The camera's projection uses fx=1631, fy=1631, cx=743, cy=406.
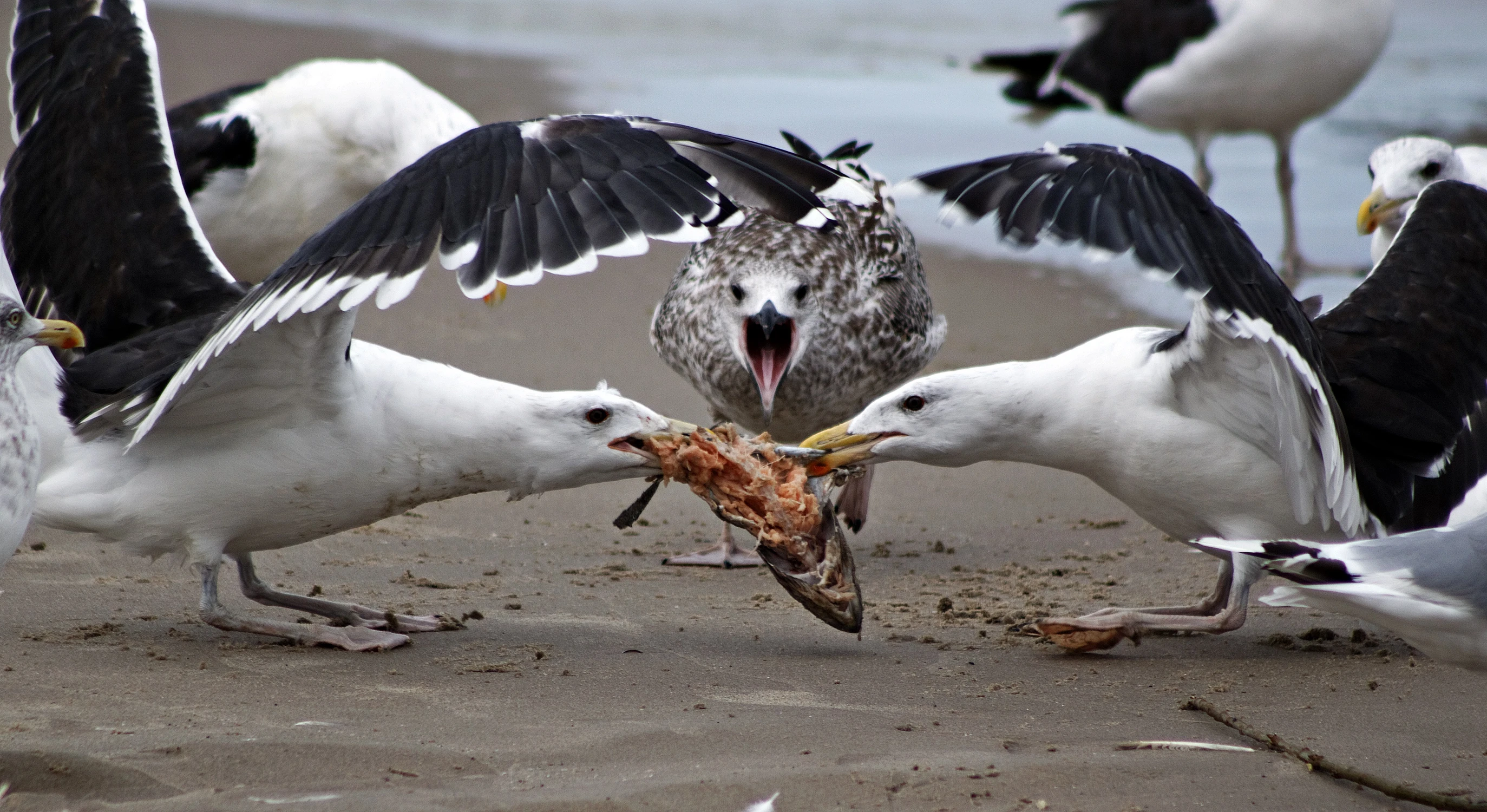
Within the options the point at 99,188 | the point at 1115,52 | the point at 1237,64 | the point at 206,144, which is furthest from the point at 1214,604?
the point at 1115,52

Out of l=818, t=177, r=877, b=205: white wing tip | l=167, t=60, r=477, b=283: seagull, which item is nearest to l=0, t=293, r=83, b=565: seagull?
l=818, t=177, r=877, b=205: white wing tip

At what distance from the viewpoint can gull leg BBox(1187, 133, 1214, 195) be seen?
10398 millimetres

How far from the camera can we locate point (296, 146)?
7.33 metres

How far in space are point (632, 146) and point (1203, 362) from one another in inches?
62.6

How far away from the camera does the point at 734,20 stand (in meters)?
20.2

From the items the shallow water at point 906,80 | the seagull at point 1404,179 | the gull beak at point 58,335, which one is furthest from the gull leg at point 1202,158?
the gull beak at point 58,335

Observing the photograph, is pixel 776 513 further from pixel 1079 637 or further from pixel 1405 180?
pixel 1405 180

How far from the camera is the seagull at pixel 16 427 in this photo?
3416mm

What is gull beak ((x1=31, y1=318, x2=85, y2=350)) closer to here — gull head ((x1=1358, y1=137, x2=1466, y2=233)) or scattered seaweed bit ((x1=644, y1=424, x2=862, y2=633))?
scattered seaweed bit ((x1=644, y1=424, x2=862, y2=633))

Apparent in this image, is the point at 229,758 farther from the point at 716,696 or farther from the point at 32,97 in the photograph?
the point at 32,97

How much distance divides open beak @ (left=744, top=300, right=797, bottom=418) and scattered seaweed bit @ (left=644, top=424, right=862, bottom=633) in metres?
1.17

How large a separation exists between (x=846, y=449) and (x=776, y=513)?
0.33 meters

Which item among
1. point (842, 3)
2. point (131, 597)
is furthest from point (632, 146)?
point (842, 3)

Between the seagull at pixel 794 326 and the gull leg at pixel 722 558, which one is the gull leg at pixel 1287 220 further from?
the gull leg at pixel 722 558
